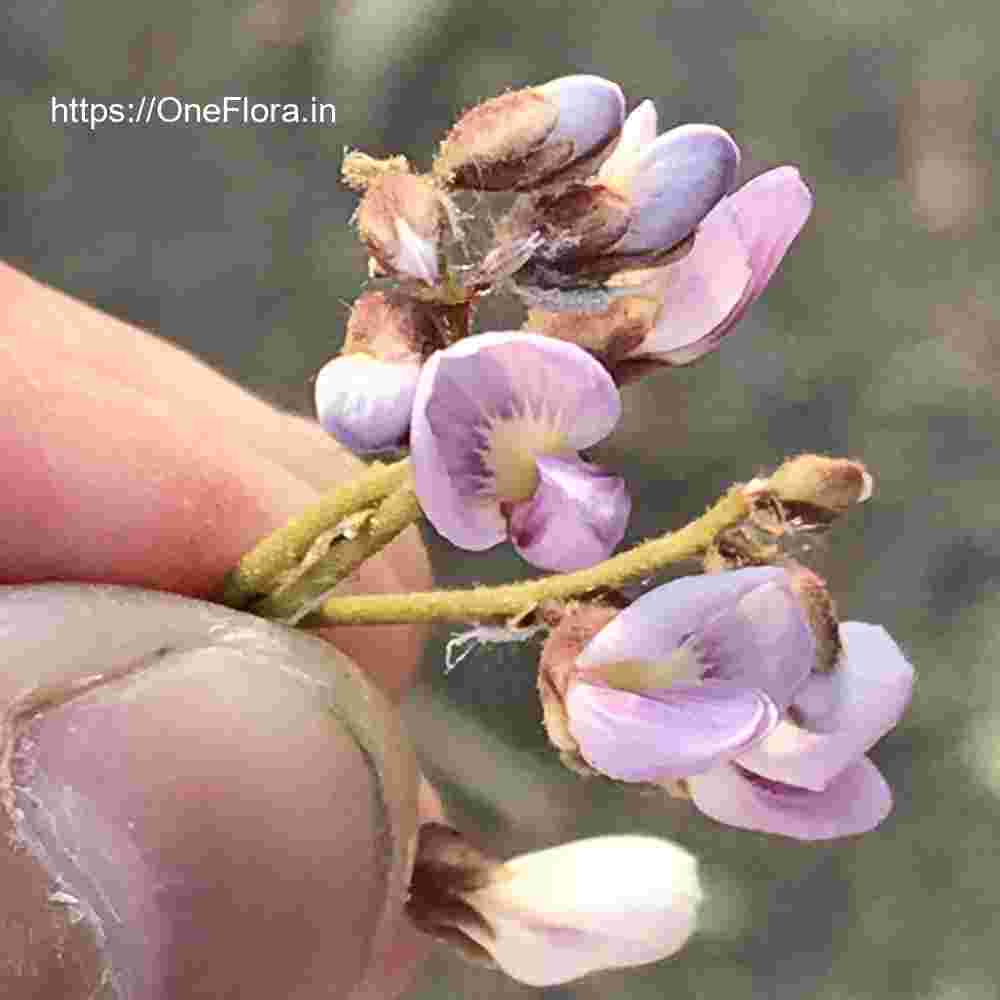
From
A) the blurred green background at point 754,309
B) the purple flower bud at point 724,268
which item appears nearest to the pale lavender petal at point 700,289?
the purple flower bud at point 724,268

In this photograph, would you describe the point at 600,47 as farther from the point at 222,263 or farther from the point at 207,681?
the point at 207,681

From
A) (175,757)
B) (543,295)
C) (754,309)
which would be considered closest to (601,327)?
(543,295)

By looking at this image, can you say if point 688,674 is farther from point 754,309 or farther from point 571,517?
point 754,309

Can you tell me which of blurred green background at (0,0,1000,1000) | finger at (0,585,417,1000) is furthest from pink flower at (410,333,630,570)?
blurred green background at (0,0,1000,1000)

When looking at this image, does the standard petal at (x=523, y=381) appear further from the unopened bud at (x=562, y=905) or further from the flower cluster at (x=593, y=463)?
the unopened bud at (x=562, y=905)

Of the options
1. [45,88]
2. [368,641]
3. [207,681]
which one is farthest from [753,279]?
[45,88]

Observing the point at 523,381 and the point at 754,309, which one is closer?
the point at 523,381

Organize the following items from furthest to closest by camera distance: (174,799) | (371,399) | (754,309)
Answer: (754,309)
(174,799)
(371,399)
